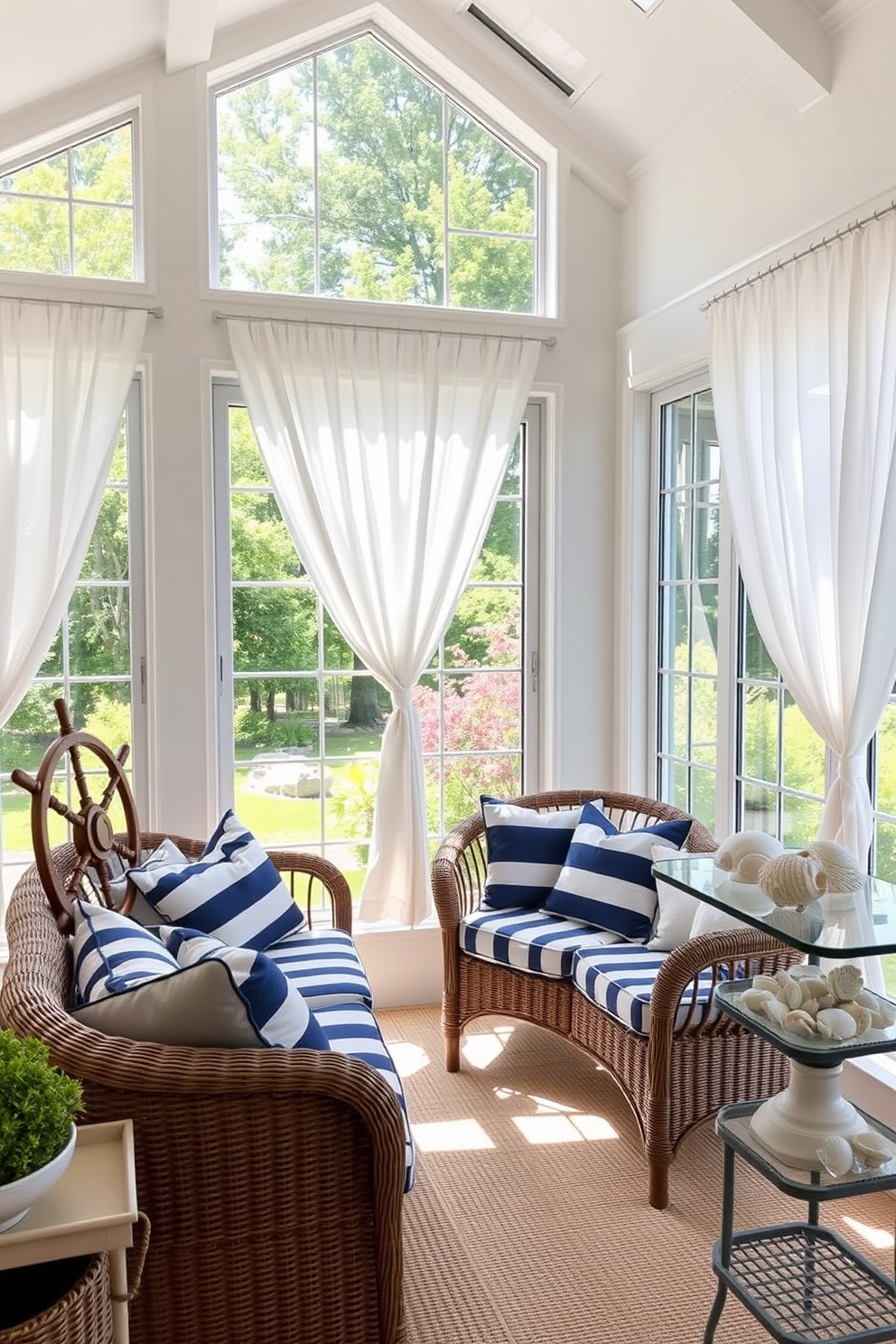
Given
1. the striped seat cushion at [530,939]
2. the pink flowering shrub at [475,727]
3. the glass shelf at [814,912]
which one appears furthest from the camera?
the pink flowering shrub at [475,727]

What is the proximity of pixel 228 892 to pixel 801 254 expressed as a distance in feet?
7.87

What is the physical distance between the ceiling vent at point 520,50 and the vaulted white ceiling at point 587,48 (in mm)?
15

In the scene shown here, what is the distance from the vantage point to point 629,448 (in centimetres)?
404

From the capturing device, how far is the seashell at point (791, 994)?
73.9 inches

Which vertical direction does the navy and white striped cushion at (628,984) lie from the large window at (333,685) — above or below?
below

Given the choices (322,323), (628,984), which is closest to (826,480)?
(628,984)

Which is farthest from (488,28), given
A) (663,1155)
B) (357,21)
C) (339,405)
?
(663,1155)

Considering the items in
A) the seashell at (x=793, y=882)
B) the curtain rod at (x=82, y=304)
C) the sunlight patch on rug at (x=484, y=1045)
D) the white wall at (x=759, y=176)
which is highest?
the white wall at (x=759, y=176)

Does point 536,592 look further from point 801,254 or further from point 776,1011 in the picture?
point 776,1011

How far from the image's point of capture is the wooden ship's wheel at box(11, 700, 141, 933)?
7.86 ft

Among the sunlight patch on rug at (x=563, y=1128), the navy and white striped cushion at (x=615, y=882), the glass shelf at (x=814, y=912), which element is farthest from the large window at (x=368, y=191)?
the sunlight patch on rug at (x=563, y=1128)

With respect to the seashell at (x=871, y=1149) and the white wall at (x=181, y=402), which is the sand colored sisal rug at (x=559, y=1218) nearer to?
the seashell at (x=871, y=1149)

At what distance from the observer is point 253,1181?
183 cm

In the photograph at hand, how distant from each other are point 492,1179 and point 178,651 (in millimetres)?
1987
